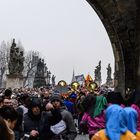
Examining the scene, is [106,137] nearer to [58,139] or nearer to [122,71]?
[58,139]

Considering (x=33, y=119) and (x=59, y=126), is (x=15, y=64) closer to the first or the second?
(x=33, y=119)

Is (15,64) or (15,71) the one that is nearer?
(15,71)

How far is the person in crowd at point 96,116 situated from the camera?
7680mm

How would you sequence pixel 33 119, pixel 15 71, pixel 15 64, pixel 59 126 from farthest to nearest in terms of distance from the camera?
pixel 15 64
pixel 15 71
pixel 33 119
pixel 59 126

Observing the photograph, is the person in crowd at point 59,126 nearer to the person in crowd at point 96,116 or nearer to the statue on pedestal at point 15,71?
the person in crowd at point 96,116

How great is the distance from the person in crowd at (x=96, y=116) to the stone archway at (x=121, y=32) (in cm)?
655

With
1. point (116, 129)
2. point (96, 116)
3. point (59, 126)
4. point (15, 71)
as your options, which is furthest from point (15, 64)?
point (116, 129)

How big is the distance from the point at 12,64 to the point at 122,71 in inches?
886

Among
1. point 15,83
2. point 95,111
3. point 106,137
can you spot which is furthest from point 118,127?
point 15,83

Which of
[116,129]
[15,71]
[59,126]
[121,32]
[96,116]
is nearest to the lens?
[116,129]

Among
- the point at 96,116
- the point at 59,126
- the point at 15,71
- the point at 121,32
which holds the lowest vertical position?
the point at 59,126

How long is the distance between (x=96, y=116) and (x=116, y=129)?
3.57 meters

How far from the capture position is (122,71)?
51.9 ft

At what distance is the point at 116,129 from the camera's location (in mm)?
4410
